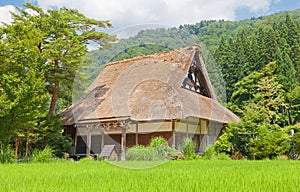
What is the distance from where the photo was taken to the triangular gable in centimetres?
1808

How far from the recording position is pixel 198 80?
19562 mm

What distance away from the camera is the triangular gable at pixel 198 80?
18.1m

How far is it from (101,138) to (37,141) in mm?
3500

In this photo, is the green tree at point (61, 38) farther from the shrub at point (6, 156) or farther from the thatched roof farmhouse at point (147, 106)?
the shrub at point (6, 156)

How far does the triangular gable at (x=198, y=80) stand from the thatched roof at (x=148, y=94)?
0.20 ft

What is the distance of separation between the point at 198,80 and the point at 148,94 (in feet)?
16.3

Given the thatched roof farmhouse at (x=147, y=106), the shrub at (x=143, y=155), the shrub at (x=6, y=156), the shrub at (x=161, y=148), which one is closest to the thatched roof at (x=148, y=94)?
the thatched roof farmhouse at (x=147, y=106)

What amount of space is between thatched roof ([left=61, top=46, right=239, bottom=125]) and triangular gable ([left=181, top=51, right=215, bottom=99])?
0.06m

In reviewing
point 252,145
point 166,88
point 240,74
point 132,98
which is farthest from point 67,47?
point 240,74

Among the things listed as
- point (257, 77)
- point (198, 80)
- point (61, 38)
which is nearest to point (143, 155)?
point (61, 38)

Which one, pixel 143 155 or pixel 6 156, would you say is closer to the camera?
pixel 6 156

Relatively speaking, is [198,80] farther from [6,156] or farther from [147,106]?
[6,156]

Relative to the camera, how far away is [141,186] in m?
3.49

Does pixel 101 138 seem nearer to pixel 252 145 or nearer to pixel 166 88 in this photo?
pixel 166 88
